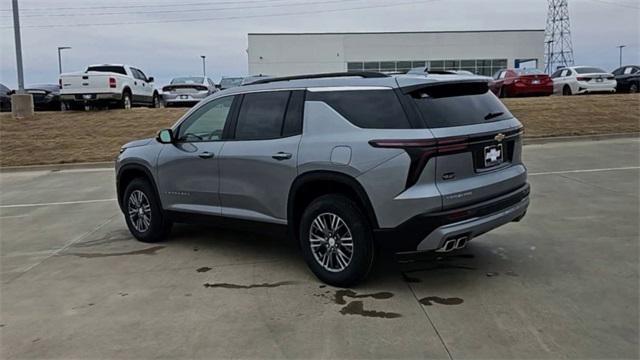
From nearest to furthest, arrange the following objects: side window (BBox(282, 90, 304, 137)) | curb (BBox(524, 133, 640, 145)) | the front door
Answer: side window (BBox(282, 90, 304, 137)) < the front door < curb (BBox(524, 133, 640, 145))

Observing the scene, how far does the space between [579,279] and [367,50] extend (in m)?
57.8

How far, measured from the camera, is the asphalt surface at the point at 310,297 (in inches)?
152

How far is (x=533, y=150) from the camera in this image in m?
14.0

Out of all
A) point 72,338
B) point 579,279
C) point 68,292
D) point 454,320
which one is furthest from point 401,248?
point 68,292

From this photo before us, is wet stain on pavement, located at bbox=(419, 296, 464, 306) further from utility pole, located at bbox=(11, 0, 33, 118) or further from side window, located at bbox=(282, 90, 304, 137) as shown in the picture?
utility pole, located at bbox=(11, 0, 33, 118)

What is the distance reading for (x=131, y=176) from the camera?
7086 mm

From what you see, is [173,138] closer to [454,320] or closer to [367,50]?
[454,320]

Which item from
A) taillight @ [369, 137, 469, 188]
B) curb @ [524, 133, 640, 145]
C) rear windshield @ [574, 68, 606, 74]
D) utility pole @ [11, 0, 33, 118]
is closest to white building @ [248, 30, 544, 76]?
rear windshield @ [574, 68, 606, 74]

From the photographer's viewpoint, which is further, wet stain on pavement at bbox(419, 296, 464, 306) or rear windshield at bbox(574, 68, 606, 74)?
rear windshield at bbox(574, 68, 606, 74)

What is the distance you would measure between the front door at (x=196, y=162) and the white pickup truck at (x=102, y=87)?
48.7 feet

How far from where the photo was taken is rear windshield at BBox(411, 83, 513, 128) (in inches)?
182

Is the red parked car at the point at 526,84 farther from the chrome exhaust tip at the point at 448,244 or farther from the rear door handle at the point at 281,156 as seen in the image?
the chrome exhaust tip at the point at 448,244

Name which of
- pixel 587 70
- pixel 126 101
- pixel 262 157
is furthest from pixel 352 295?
pixel 587 70

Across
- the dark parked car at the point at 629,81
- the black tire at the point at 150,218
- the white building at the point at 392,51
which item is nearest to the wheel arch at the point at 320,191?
the black tire at the point at 150,218
